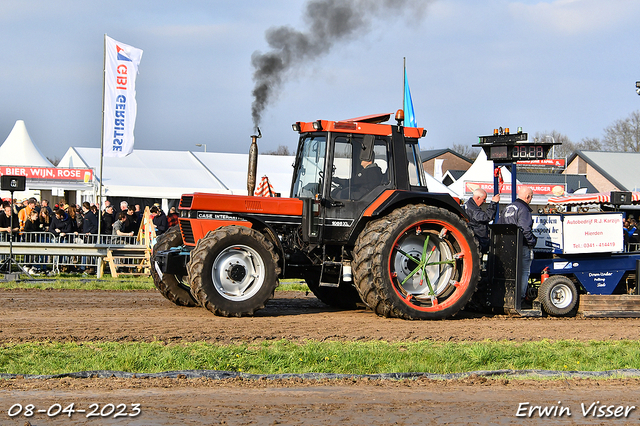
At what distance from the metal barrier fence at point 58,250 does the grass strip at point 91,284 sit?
107 cm

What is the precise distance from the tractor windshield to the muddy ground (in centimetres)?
187

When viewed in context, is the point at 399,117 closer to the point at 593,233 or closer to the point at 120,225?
the point at 593,233

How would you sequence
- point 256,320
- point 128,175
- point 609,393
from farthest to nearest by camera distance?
point 128,175, point 256,320, point 609,393

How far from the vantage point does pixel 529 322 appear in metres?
9.65

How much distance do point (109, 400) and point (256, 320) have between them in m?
4.03

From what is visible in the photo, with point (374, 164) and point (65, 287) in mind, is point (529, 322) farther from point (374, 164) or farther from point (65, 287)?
point (65, 287)

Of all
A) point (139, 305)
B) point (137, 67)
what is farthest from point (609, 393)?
point (137, 67)

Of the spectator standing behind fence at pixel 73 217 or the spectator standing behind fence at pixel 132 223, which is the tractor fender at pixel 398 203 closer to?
the spectator standing behind fence at pixel 132 223

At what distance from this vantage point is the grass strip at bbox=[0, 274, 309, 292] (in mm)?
13052

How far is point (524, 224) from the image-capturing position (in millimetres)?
9977

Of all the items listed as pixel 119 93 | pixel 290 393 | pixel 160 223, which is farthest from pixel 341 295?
pixel 119 93

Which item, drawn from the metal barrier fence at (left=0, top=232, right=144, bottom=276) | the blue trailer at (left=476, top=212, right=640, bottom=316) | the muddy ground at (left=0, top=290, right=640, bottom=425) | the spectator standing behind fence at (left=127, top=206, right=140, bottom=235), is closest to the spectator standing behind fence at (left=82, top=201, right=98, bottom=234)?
the metal barrier fence at (left=0, top=232, right=144, bottom=276)

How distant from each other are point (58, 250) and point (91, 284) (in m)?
2.70

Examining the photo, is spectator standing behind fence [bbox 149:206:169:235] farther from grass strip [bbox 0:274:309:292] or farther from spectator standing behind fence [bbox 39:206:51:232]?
spectator standing behind fence [bbox 39:206:51:232]
